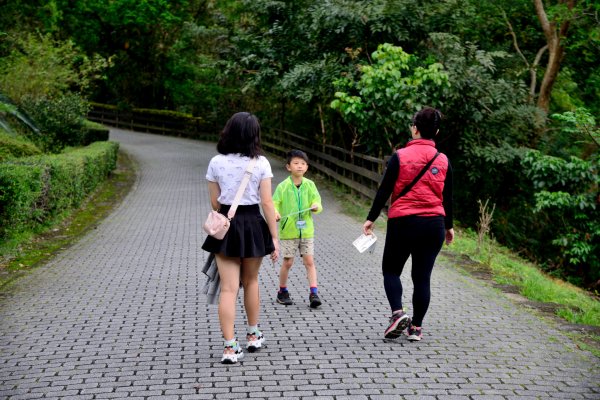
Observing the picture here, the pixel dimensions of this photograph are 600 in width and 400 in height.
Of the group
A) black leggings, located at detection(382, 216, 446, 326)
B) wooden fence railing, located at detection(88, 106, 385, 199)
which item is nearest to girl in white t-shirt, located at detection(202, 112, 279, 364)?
black leggings, located at detection(382, 216, 446, 326)

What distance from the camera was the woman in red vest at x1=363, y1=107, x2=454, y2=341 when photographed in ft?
19.4

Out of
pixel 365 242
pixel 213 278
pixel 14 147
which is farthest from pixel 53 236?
pixel 365 242

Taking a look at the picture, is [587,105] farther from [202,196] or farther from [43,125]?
[43,125]

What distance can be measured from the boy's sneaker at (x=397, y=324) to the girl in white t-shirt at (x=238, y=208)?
1218 millimetres

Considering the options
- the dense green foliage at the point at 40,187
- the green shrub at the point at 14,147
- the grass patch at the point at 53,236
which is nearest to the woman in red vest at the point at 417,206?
the grass patch at the point at 53,236

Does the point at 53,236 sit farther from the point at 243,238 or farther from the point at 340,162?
the point at 340,162

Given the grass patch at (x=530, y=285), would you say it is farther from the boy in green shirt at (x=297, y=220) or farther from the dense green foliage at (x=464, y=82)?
the boy in green shirt at (x=297, y=220)

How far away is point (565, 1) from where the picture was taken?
20.3 meters

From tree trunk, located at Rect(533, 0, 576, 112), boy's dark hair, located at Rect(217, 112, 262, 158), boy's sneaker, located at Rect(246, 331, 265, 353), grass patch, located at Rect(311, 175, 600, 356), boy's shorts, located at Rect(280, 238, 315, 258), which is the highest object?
tree trunk, located at Rect(533, 0, 576, 112)

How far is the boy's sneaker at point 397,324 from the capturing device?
19.7ft

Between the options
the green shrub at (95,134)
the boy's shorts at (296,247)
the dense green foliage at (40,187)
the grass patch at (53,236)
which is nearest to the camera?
the boy's shorts at (296,247)

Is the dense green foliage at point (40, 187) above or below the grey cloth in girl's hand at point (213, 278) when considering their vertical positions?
below

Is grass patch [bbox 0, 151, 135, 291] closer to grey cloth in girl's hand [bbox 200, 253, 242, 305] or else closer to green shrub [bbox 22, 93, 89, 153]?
green shrub [bbox 22, 93, 89, 153]

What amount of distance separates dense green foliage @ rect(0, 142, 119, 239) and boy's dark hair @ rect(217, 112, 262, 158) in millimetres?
5883
